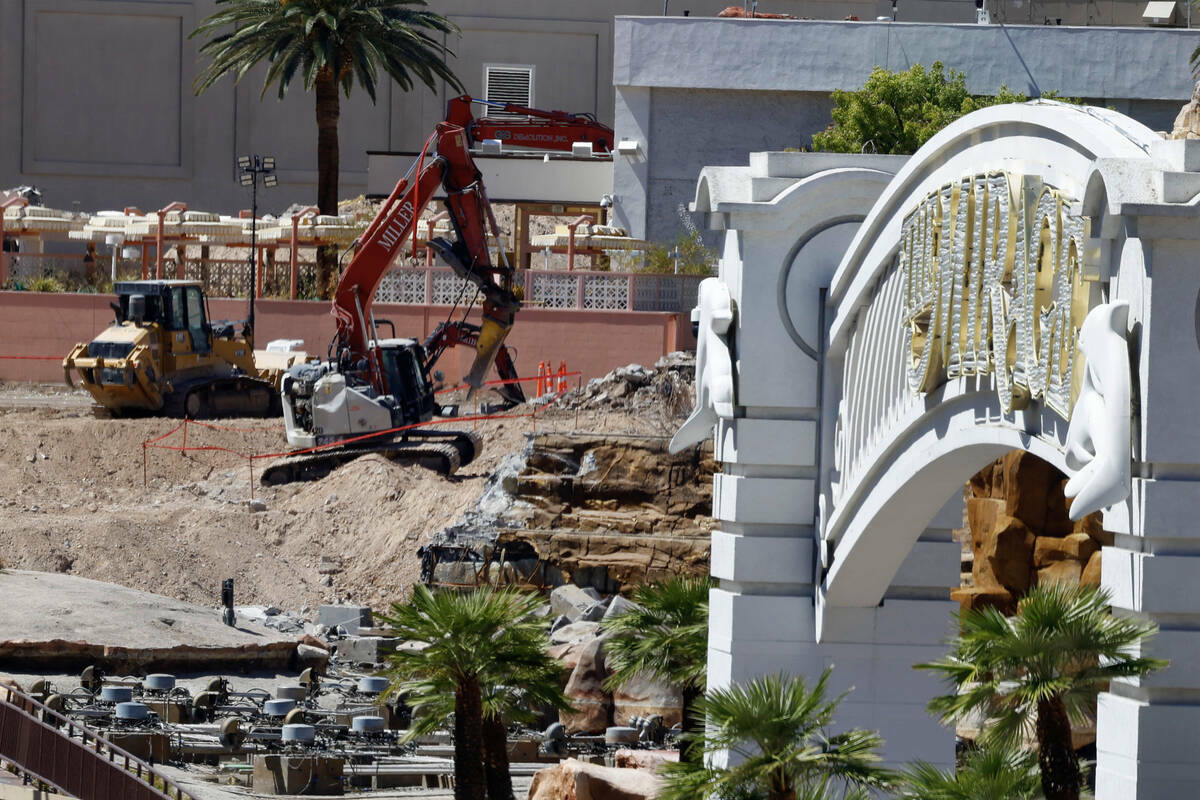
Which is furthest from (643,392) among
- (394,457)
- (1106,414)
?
(1106,414)

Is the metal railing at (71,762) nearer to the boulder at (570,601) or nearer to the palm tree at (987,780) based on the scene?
the palm tree at (987,780)

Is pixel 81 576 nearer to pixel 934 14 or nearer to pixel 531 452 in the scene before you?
pixel 531 452

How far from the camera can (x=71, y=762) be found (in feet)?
59.6

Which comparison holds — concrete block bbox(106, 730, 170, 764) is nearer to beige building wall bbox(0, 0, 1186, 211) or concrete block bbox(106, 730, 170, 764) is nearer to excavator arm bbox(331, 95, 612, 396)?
excavator arm bbox(331, 95, 612, 396)

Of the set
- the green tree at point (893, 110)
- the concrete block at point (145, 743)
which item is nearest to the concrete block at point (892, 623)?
the concrete block at point (145, 743)

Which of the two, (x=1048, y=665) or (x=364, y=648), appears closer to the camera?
(x=1048, y=665)

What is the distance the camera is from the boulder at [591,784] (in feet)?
59.7

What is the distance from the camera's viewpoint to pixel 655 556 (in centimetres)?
3509

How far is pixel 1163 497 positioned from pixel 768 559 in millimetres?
5793

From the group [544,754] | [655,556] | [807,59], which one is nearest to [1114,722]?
[544,754]

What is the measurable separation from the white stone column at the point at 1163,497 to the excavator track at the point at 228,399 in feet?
114

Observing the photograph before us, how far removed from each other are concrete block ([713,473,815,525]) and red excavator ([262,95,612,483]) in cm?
2340

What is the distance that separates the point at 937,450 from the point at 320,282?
1633 inches

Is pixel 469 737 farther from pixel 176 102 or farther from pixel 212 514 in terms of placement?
pixel 176 102
